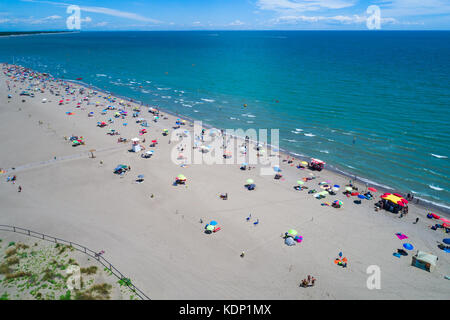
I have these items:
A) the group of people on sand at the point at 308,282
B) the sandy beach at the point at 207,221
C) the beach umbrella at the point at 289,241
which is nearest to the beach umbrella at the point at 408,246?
the sandy beach at the point at 207,221

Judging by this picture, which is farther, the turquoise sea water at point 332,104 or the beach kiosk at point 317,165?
the turquoise sea water at point 332,104

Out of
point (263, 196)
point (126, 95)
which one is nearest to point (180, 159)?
point (263, 196)

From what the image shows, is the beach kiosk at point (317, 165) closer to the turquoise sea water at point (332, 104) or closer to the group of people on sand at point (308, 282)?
the turquoise sea water at point (332, 104)

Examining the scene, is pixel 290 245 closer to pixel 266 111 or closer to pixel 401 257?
pixel 401 257

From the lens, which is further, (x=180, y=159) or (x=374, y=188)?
(x=180, y=159)

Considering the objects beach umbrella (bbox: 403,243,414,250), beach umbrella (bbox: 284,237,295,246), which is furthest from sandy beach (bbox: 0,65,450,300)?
beach umbrella (bbox: 403,243,414,250)

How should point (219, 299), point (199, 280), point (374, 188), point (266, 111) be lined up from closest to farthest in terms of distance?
point (219, 299) → point (199, 280) → point (374, 188) → point (266, 111)

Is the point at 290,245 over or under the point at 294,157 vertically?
under
